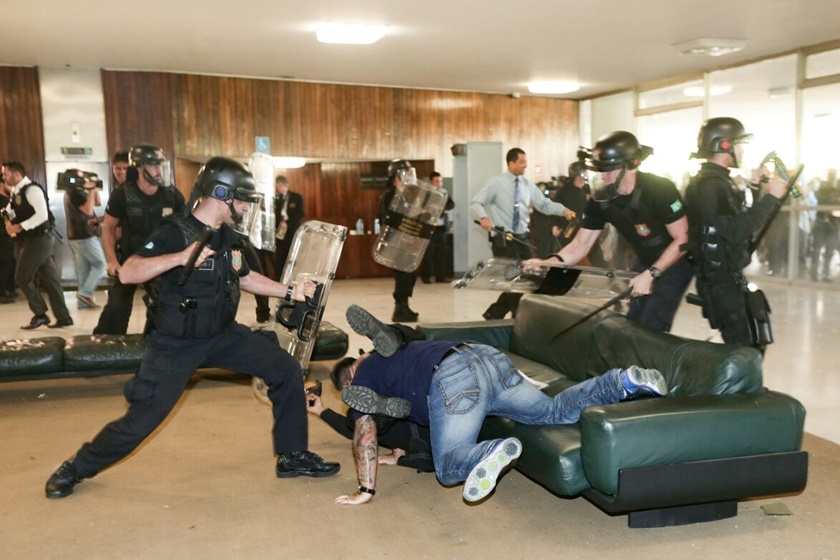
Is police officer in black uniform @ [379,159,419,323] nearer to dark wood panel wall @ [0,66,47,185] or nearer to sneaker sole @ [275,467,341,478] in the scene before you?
sneaker sole @ [275,467,341,478]

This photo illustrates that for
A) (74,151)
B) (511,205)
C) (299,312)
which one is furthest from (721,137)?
(74,151)

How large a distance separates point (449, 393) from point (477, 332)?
5.29ft

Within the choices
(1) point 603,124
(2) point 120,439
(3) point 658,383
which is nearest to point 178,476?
(2) point 120,439

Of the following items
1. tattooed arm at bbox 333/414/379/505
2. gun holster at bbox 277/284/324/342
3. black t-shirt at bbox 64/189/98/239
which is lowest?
tattooed arm at bbox 333/414/379/505

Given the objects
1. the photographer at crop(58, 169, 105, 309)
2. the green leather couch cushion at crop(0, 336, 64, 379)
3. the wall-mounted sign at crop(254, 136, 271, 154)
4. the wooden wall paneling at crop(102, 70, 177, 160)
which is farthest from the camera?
the wall-mounted sign at crop(254, 136, 271, 154)

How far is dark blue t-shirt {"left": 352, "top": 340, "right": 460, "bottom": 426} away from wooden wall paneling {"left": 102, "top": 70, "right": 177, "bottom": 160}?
8358mm

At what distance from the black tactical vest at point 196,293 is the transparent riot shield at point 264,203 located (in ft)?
16.7

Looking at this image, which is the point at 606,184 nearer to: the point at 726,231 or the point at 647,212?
the point at 647,212

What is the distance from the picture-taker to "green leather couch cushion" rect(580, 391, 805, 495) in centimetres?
272

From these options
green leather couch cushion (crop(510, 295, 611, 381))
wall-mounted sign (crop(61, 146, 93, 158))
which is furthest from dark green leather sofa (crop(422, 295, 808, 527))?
wall-mounted sign (crop(61, 146, 93, 158))

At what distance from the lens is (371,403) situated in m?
3.09

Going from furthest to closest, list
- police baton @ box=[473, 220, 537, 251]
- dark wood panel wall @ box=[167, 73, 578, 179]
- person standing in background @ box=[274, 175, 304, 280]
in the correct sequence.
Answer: dark wood panel wall @ box=[167, 73, 578, 179] < person standing in background @ box=[274, 175, 304, 280] < police baton @ box=[473, 220, 537, 251]

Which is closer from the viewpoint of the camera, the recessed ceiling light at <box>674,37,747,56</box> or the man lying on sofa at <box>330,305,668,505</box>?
the man lying on sofa at <box>330,305,668,505</box>

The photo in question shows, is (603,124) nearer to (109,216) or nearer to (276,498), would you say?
(109,216)
